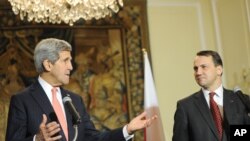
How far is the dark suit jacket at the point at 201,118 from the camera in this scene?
3.24m

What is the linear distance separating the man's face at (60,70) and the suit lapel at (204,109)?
112cm

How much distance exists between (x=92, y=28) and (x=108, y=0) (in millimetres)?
1552

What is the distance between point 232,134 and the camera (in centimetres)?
216

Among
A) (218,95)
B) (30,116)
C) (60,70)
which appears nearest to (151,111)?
(218,95)

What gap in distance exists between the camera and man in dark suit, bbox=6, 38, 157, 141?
2680mm

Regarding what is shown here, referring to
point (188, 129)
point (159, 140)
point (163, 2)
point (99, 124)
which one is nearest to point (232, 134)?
point (188, 129)

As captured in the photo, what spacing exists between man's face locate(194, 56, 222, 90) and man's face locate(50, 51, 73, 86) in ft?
3.70

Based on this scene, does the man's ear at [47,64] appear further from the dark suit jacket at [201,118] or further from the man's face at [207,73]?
the man's face at [207,73]

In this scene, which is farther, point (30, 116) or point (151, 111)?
point (151, 111)

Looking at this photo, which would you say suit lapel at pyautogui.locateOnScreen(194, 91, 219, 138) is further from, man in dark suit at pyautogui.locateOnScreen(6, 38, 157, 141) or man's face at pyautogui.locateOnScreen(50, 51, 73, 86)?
man's face at pyautogui.locateOnScreen(50, 51, 73, 86)

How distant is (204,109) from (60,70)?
1194mm

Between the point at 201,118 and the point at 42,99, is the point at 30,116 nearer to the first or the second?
the point at 42,99

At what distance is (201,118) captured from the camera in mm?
3324

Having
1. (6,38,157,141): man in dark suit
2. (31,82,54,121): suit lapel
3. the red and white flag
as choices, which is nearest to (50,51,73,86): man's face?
(6,38,157,141): man in dark suit
